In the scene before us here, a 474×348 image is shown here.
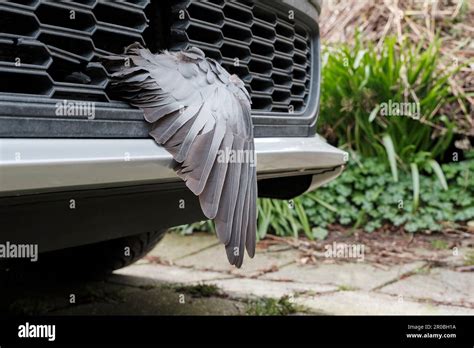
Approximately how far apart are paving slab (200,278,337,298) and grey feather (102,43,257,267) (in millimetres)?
1344

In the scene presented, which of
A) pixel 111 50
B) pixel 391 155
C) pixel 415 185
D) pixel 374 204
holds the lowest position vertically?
pixel 374 204

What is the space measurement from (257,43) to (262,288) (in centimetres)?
134

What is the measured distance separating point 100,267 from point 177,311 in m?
0.41

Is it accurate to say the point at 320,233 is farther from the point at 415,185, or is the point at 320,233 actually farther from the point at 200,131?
the point at 200,131

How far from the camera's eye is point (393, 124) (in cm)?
392

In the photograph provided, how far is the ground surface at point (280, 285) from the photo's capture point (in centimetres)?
246

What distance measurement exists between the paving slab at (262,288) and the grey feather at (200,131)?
1.34 meters

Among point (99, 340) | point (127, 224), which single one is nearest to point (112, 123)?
point (127, 224)

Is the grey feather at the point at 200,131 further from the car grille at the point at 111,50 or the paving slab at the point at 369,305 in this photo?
the paving slab at the point at 369,305

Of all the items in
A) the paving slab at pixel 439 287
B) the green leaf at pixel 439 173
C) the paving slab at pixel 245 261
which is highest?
the green leaf at pixel 439 173

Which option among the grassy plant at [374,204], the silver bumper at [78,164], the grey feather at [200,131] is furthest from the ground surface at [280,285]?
the silver bumper at [78,164]

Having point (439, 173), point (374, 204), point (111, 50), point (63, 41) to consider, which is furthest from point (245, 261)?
point (63, 41)

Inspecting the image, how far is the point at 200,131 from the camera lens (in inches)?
53.1

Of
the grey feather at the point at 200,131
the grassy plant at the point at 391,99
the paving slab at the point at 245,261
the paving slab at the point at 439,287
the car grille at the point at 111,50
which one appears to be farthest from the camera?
the grassy plant at the point at 391,99
